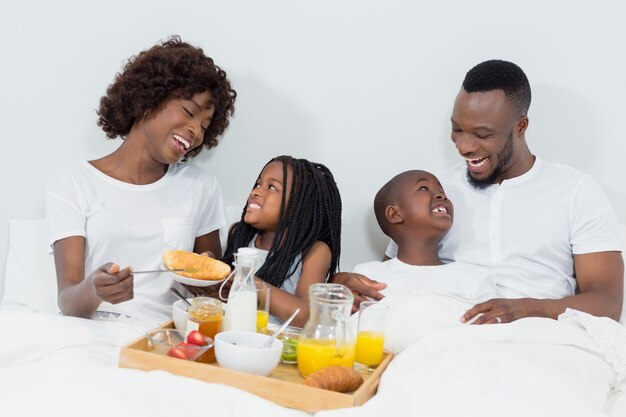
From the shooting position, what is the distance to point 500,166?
2.09 m

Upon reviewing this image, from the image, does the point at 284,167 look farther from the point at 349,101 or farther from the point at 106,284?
the point at 106,284

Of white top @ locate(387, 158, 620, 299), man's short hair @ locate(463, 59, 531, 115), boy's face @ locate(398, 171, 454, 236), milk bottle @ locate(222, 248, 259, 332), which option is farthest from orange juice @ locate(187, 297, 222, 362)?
man's short hair @ locate(463, 59, 531, 115)

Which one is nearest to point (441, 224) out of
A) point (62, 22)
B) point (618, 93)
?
point (618, 93)

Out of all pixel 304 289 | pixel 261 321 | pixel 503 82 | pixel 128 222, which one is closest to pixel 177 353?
pixel 261 321

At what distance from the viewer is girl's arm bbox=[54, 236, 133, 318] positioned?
1559mm

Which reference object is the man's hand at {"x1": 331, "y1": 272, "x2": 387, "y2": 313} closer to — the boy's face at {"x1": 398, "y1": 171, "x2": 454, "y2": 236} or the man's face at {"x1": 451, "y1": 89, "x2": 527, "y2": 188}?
the boy's face at {"x1": 398, "y1": 171, "x2": 454, "y2": 236}

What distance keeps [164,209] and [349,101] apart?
76cm

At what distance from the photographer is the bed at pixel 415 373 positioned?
1.21m

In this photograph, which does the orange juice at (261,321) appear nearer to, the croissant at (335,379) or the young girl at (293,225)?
the croissant at (335,379)

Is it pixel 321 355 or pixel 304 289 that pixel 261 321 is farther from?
pixel 304 289

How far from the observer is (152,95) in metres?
2.12

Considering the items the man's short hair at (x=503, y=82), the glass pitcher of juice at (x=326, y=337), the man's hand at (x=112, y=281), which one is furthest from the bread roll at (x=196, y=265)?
the man's short hair at (x=503, y=82)

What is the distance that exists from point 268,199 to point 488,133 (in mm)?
668

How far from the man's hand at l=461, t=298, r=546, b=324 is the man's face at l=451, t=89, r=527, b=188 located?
0.43m
